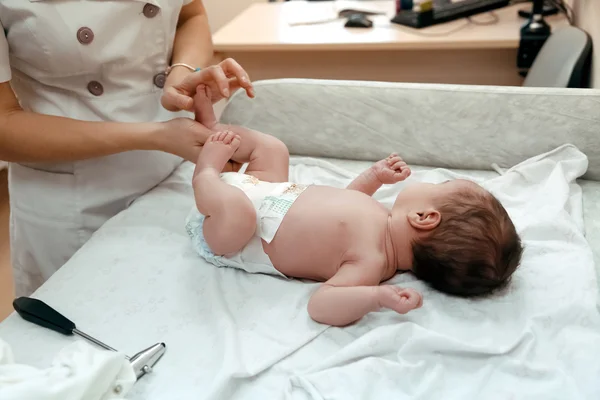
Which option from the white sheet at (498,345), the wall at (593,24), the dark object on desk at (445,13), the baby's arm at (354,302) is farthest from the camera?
the dark object on desk at (445,13)

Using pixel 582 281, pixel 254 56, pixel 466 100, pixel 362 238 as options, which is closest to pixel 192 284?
pixel 362 238

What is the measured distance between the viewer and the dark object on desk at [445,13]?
6.43 feet

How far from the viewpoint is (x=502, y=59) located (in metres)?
2.02

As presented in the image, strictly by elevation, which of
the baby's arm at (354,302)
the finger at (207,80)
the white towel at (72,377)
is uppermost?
the finger at (207,80)

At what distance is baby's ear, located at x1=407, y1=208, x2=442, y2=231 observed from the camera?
3.54 ft

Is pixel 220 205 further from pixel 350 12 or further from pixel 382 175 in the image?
pixel 350 12

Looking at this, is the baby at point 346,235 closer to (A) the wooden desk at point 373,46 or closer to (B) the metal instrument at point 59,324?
(B) the metal instrument at point 59,324

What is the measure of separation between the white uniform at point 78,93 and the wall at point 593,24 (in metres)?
1.13

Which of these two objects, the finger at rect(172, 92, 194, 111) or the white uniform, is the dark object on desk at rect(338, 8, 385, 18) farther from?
the finger at rect(172, 92, 194, 111)

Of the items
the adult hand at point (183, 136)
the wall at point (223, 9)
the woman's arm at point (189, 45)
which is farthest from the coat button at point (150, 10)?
the wall at point (223, 9)

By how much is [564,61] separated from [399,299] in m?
1.07

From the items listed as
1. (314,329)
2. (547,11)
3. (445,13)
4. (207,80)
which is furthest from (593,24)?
(314,329)

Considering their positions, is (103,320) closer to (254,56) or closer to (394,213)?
(394,213)

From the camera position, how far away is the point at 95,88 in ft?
3.85
